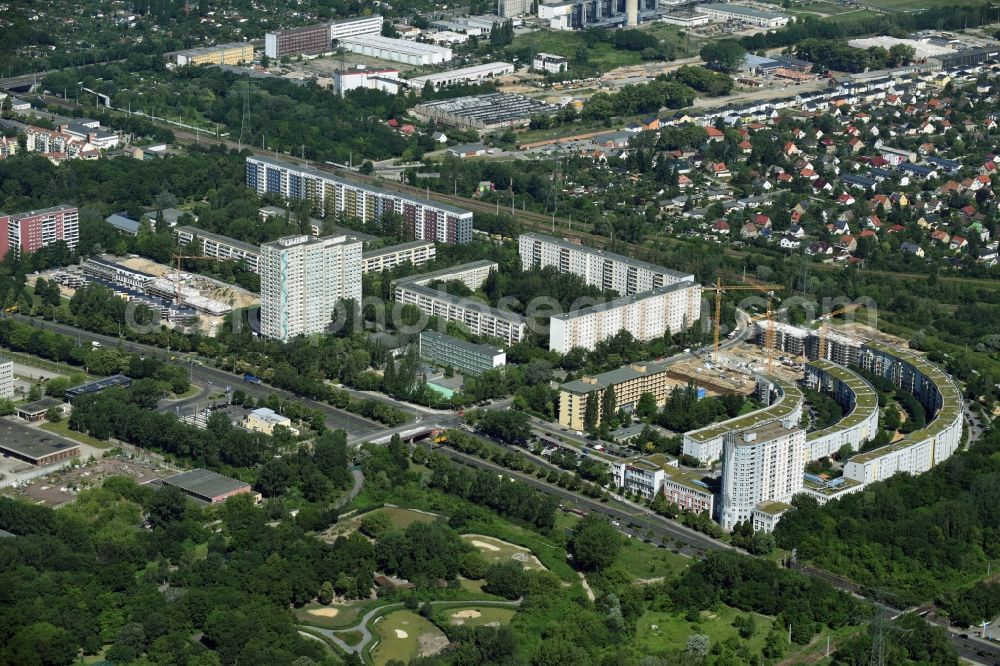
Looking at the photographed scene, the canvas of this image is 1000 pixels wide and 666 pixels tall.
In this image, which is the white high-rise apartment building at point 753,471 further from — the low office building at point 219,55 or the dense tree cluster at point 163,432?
the low office building at point 219,55

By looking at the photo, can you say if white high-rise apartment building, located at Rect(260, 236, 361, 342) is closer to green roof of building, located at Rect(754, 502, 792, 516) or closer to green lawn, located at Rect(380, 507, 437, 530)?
green lawn, located at Rect(380, 507, 437, 530)

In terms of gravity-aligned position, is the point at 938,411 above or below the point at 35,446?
above

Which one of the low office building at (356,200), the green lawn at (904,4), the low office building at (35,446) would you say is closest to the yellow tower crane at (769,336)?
the low office building at (356,200)

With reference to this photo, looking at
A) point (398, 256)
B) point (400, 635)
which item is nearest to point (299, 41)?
point (398, 256)

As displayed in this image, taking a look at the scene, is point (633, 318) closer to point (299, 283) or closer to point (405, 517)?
point (299, 283)

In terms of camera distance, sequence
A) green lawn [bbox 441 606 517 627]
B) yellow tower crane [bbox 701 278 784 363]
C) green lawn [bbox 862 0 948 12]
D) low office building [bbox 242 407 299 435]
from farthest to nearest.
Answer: green lawn [bbox 862 0 948 12] < yellow tower crane [bbox 701 278 784 363] < low office building [bbox 242 407 299 435] < green lawn [bbox 441 606 517 627]

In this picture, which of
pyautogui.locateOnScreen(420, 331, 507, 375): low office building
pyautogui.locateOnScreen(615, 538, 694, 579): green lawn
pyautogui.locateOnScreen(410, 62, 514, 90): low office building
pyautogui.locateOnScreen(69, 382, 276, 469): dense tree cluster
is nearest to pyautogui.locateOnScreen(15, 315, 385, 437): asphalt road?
pyautogui.locateOnScreen(69, 382, 276, 469): dense tree cluster
